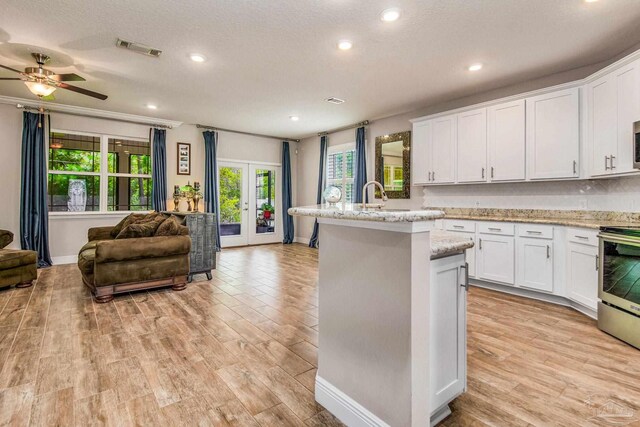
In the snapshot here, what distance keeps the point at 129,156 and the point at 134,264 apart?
348cm

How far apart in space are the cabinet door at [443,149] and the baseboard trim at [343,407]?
12.3ft

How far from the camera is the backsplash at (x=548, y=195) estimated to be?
134 inches

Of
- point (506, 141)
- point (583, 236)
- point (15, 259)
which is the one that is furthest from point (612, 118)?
point (15, 259)

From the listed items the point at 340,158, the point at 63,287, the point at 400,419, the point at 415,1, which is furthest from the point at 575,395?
the point at 340,158

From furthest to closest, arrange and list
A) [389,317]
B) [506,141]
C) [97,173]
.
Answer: [97,173], [506,141], [389,317]

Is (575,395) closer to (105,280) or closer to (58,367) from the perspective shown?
(58,367)

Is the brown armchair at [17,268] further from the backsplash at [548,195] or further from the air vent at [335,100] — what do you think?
the backsplash at [548,195]

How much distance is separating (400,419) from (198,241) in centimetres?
380

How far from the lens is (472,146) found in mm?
4441

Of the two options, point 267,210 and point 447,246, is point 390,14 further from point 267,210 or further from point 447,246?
point 267,210

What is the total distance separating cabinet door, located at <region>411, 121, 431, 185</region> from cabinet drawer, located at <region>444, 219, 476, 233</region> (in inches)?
34.0

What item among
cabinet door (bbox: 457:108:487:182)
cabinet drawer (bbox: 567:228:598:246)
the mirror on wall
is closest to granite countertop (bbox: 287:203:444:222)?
cabinet drawer (bbox: 567:228:598:246)

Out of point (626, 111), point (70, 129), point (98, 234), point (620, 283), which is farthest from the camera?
point (70, 129)

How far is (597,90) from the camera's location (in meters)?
3.31
